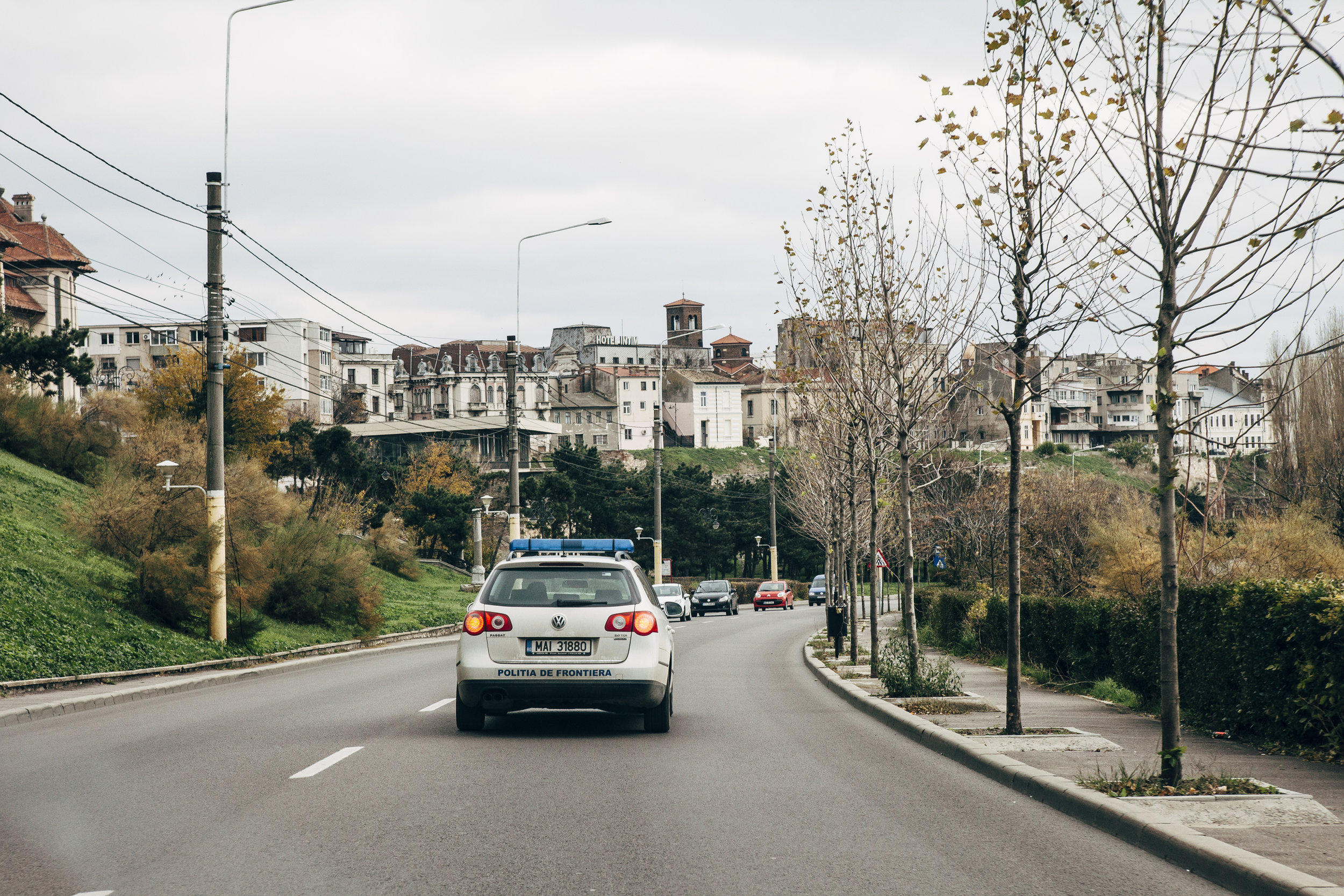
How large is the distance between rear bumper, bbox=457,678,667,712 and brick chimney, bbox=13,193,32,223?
279 ft

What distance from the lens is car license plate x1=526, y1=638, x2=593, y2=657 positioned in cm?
1155

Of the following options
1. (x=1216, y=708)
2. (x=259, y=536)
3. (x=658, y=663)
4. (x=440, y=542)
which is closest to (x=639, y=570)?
(x=658, y=663)

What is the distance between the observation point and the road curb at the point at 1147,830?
5.71 metres

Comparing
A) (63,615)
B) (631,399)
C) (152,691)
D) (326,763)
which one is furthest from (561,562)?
(631,399)

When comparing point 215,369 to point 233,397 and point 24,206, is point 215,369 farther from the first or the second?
point 24,206

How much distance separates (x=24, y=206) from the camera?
85.3 meters

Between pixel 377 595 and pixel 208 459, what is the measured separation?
10268 mm

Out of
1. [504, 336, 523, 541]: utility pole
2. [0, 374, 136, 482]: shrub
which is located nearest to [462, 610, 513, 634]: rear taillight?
[504, 336, 523, 541]: utility pole

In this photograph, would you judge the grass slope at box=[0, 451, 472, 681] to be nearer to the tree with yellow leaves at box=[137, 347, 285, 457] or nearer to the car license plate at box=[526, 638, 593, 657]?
the car license plate at box=[526, 638, 593, 657]

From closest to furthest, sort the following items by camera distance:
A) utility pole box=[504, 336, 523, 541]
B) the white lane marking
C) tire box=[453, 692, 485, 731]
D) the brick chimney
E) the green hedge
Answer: the white lane marking, the green hedge, tire box=[453, 692, 485, 731], utility pole box=[504, 336, 523, 541], the brick chimney

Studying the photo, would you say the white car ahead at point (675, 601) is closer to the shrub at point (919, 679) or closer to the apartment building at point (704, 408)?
the shrub at point (919, 679)

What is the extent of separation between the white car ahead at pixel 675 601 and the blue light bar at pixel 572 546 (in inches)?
1254

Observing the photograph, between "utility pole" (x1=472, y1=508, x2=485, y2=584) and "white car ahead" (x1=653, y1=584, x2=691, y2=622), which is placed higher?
"utility pole" (x1=472, y1=508, x2=485, y2=584)

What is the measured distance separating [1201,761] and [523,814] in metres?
5.28
